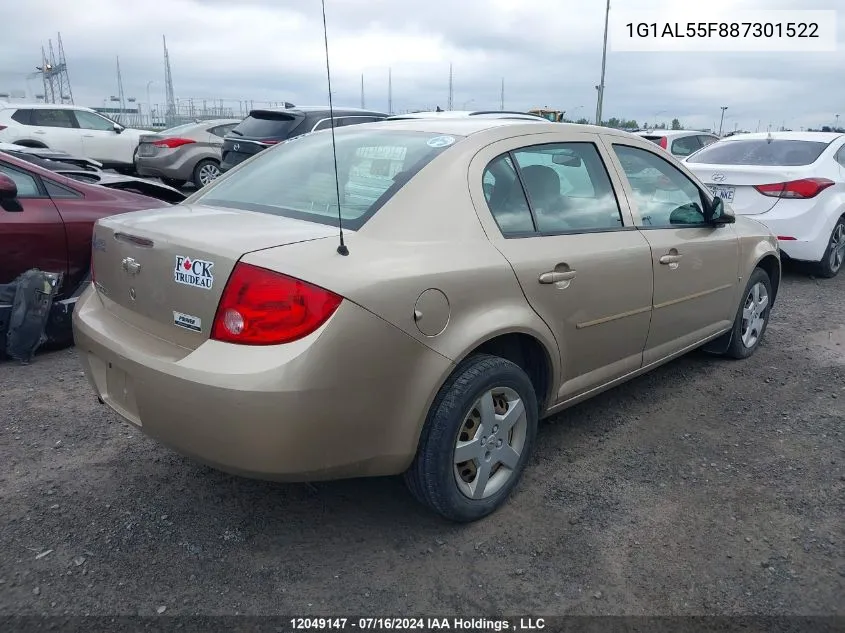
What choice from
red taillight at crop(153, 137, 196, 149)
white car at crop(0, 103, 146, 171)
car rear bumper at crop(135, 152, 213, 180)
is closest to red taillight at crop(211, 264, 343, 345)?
car rear bumper at crop(135, 152, 213, 180)

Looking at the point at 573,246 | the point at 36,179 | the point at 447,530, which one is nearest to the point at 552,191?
the point at 573,246

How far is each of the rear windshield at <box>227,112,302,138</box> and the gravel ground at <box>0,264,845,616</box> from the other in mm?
6086

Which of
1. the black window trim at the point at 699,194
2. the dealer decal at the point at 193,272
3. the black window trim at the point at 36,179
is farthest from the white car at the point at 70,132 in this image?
the dealer decal at the point at 193,272

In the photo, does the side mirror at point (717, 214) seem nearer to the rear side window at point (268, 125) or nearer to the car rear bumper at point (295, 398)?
the car rear bumper at point (295, 398)

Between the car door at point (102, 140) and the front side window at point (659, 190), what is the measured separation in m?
13.2

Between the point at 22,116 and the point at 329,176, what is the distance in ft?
44.4

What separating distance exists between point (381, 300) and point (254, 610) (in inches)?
43.4

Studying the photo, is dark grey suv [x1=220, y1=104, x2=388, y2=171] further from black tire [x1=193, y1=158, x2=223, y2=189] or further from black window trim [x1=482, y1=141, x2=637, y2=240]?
black window trim [x1=482, y1=141, x2=637, y2=240]

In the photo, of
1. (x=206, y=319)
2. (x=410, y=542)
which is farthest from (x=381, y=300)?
(x=410, y=542)

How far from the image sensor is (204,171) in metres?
13.1

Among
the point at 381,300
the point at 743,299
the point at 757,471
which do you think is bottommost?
the point at 757,471

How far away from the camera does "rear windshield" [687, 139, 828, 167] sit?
24.4 feet

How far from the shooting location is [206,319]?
235 cm

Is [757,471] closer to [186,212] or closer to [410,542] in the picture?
[410,542]
